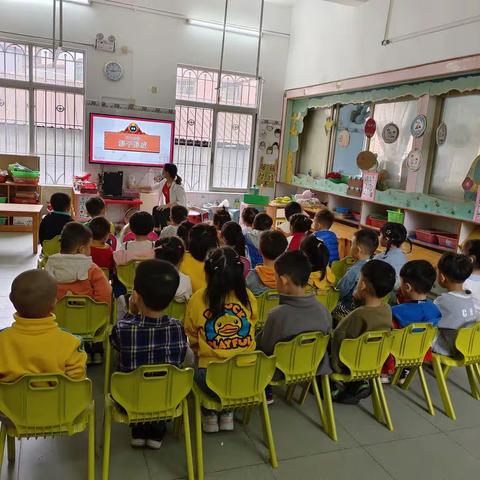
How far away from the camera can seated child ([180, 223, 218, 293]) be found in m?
2.83

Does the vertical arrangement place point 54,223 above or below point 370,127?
below

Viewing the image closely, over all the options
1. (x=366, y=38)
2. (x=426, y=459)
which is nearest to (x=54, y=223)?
(x=426, y=459)

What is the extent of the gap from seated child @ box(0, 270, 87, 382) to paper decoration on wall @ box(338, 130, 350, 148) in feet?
17.9

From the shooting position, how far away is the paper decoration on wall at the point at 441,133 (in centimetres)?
488

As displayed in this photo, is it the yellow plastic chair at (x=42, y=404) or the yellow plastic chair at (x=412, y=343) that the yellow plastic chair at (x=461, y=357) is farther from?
the yellow plastic chair at (x=42, y=404)

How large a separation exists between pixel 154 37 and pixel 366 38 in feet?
10.3

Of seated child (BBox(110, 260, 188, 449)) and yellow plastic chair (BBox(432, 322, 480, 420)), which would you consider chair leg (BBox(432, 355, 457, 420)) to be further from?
seated child (BBox(110, 260, 188, 449))

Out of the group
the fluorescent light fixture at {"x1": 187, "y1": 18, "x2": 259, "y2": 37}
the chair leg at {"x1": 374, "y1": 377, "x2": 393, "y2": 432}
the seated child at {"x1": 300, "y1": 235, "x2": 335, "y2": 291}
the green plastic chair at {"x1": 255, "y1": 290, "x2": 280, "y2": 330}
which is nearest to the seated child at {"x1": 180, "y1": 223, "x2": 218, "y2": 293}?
the green plastic chair at {"x1": 255, "y1": 290, "x2": 280, "y2": 330}

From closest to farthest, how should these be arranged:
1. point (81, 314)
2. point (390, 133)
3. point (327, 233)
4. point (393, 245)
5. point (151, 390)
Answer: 1. point (151, 390)
2. point (81, 314)
3. point (393, 245)
4. point (327, 233)
5. point (390, 133)

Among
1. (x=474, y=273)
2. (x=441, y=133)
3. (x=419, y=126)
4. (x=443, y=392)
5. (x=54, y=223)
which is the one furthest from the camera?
(x=419, y=126)

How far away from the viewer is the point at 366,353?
233cm

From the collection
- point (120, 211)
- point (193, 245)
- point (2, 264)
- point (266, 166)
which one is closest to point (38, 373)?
point (193, 245)

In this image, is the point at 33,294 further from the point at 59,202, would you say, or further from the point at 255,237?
the point at 59,202

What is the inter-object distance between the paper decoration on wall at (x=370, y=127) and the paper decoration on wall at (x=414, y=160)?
81cm
